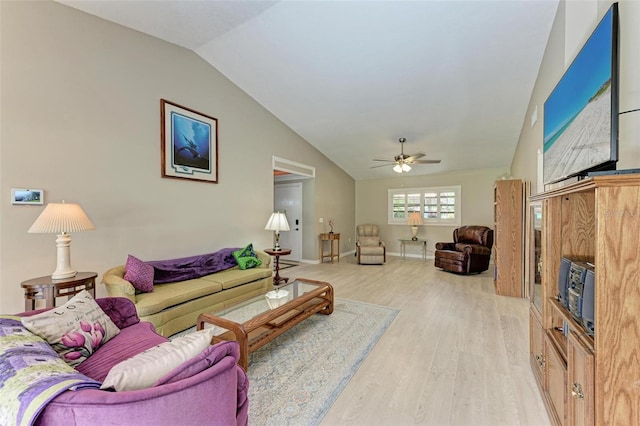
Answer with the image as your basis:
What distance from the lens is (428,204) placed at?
24.0ft

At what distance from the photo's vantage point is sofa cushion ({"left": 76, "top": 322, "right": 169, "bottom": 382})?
1386 millimetres

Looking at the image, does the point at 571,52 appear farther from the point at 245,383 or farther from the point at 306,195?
the point at 306,195

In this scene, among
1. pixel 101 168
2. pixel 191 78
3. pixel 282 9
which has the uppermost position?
pixel 282 9

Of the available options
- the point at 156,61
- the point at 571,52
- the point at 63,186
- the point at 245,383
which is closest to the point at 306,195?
the point at 156,61

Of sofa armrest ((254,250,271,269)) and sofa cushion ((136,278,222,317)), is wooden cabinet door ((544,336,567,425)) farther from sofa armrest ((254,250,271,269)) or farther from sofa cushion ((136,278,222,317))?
sofa armrest ((254,250,271,269))

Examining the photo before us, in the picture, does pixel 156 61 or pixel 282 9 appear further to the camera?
pixel 156 61

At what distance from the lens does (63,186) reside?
2.64 meters

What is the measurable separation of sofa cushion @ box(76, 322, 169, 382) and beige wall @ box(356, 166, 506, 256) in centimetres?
679

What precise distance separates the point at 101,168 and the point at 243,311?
2.21 m

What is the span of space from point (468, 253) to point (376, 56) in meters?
3.89

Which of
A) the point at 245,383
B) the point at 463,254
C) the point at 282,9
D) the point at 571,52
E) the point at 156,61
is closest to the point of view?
the point at 245,383

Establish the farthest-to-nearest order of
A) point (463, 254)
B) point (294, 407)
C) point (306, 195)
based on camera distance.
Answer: point (306, 195)
point (463, 254)
point (294, 407)

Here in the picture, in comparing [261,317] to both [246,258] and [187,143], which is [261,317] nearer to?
[246,258]

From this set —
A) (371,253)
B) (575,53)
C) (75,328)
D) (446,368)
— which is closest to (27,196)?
(75,328)
